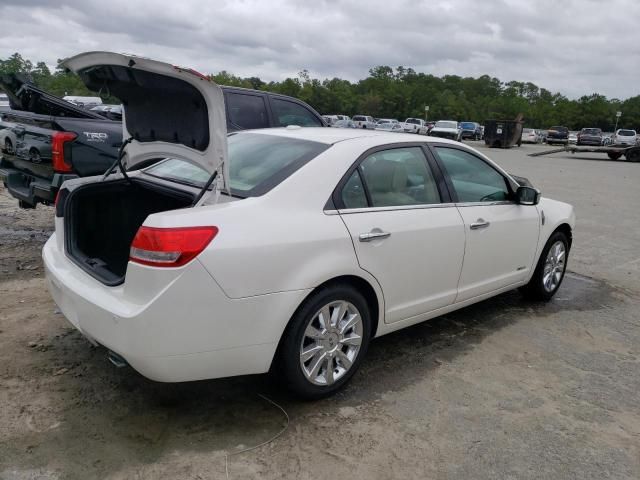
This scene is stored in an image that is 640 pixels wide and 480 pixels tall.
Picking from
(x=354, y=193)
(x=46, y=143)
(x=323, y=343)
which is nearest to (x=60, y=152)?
(x=46, y=143)

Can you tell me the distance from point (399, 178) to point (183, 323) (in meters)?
1.79

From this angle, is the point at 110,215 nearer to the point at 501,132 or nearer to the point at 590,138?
the point at 501,132

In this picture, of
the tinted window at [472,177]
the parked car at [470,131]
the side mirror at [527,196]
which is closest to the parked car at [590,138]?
the parked car at [470,131]

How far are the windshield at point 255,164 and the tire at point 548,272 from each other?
2711 mm

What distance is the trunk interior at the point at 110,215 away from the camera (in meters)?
3.41

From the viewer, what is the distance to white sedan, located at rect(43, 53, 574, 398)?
2578 millimetres

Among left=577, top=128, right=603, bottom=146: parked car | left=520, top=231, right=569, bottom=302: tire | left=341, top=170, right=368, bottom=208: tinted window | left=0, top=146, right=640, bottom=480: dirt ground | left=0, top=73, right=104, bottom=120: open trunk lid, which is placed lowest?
left=0, top=146, right=640, bottom=480: dirt ground

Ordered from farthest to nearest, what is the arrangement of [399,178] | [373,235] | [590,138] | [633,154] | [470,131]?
1. [470,131]
2. [590,138]
3. [633,154]
4. [399,178]
5. [373,235]

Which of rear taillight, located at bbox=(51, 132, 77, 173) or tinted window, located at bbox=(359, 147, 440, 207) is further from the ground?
tinted window, located at bbox=(359, 147, 440, 207)

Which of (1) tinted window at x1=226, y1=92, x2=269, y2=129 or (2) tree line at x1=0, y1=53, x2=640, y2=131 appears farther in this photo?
(2) tree line at x1=0, y1=53, x2=640, y2=131

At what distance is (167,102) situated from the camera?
10.2ft

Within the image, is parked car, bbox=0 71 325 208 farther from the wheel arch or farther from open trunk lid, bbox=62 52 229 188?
the wheel arch

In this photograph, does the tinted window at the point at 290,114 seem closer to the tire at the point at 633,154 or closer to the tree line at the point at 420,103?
the tire at the point at 633,154

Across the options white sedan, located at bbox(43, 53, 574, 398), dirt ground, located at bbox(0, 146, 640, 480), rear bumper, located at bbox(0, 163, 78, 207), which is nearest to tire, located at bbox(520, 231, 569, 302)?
dirt ground, located at bbox(0, 146, 640, 480)
